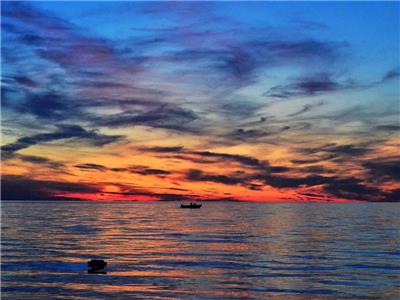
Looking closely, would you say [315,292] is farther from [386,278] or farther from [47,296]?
[47,296]

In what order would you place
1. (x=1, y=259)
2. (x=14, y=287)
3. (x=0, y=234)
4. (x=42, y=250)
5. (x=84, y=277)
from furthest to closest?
(x=0, y=234), (x=42, y=250), (x=1, y=259), (x=84, y=277), (x=14, y=287)

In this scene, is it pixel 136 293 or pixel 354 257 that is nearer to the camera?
pixel 136 293

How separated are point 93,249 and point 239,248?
17291 millimetres

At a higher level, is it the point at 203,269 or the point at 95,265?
the point at 95,265

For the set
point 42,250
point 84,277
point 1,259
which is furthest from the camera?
point 42,250

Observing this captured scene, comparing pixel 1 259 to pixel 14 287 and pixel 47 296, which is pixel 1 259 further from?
pixel 47 296

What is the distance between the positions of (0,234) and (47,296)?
158ft

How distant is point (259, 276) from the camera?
1582 inches

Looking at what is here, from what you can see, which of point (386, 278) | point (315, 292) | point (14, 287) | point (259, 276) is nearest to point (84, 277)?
point (14, 287)

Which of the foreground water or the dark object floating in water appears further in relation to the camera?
the dark object floating in water

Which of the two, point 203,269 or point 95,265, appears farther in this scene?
point 203,269

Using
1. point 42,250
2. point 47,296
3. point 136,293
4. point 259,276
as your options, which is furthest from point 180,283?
point 42,250

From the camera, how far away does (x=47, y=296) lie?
33000 millimetres

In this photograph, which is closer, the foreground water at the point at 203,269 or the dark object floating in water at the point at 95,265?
the foreground water at the point at 203,269
